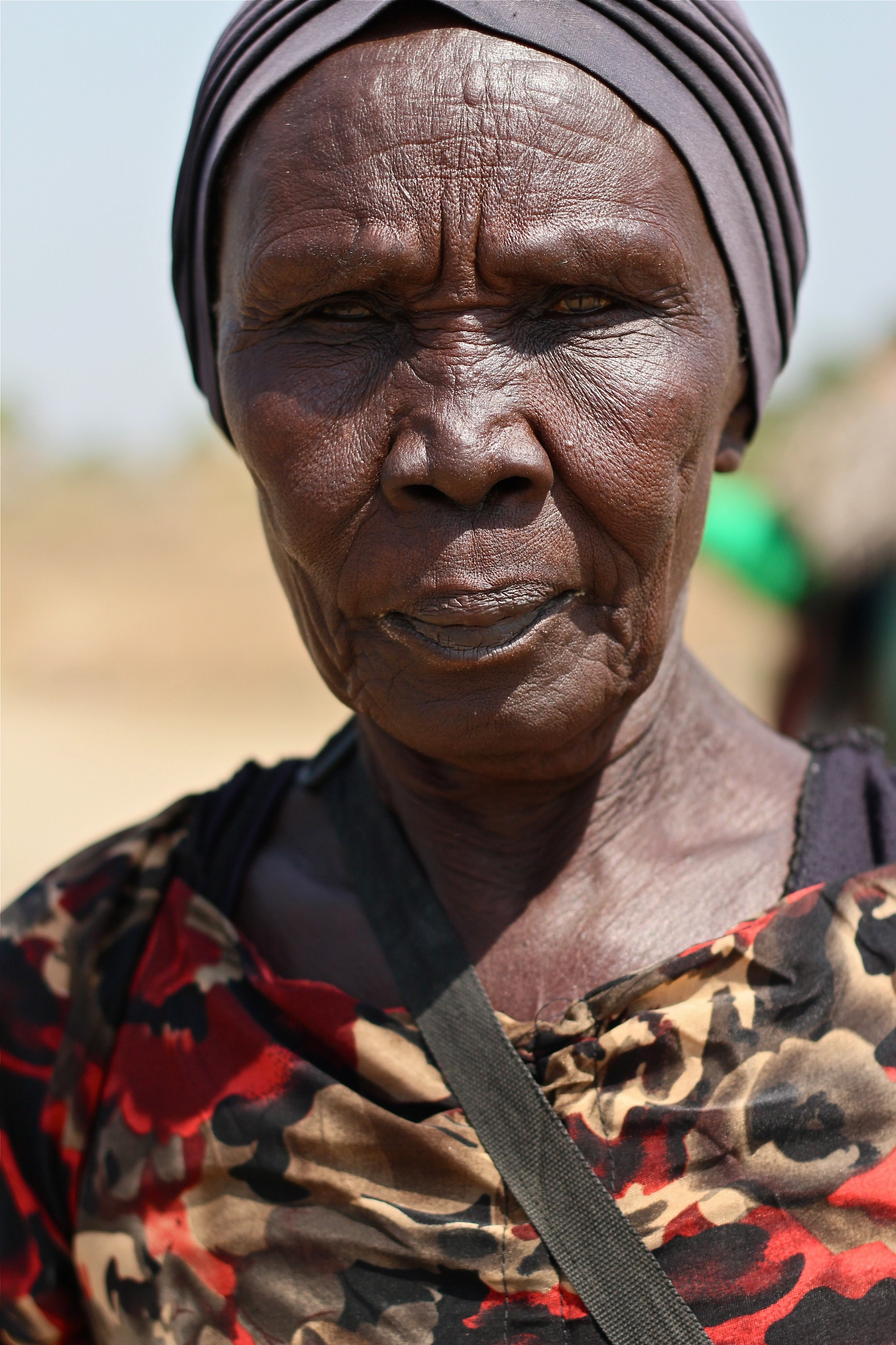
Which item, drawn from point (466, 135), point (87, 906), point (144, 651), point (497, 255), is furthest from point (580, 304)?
point (144, 651)

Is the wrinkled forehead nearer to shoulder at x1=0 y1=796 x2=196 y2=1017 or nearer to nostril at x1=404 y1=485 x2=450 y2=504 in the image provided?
nostril at x1=404 y1=485 x2=450 y2=504

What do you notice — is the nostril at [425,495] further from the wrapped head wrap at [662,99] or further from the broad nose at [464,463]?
the wrapped head wrap at [662,99]

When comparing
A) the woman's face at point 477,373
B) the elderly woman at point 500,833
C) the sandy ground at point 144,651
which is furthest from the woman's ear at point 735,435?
the sandy ground at point 144,651

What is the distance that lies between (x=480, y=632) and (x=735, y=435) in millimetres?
694

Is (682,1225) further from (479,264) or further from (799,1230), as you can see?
(479,264)

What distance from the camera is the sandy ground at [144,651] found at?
447 inches

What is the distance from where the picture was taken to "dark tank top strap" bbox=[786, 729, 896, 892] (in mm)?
1938

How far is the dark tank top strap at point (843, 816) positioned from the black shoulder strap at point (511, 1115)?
496 mm

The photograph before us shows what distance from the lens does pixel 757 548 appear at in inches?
236

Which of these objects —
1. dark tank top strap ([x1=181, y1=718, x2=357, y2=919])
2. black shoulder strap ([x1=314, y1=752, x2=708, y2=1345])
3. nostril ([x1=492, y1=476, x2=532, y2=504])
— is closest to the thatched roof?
dark tank top strap ([x1=181, y1=718, x2=357, y2=919])

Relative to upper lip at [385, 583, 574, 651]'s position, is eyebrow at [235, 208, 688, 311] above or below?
above

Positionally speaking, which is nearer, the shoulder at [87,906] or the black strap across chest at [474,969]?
the black strap across chest at [474,969]

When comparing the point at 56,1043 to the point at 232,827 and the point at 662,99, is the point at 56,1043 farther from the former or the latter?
the point at 662,99

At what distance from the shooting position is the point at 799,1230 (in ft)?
5.50
